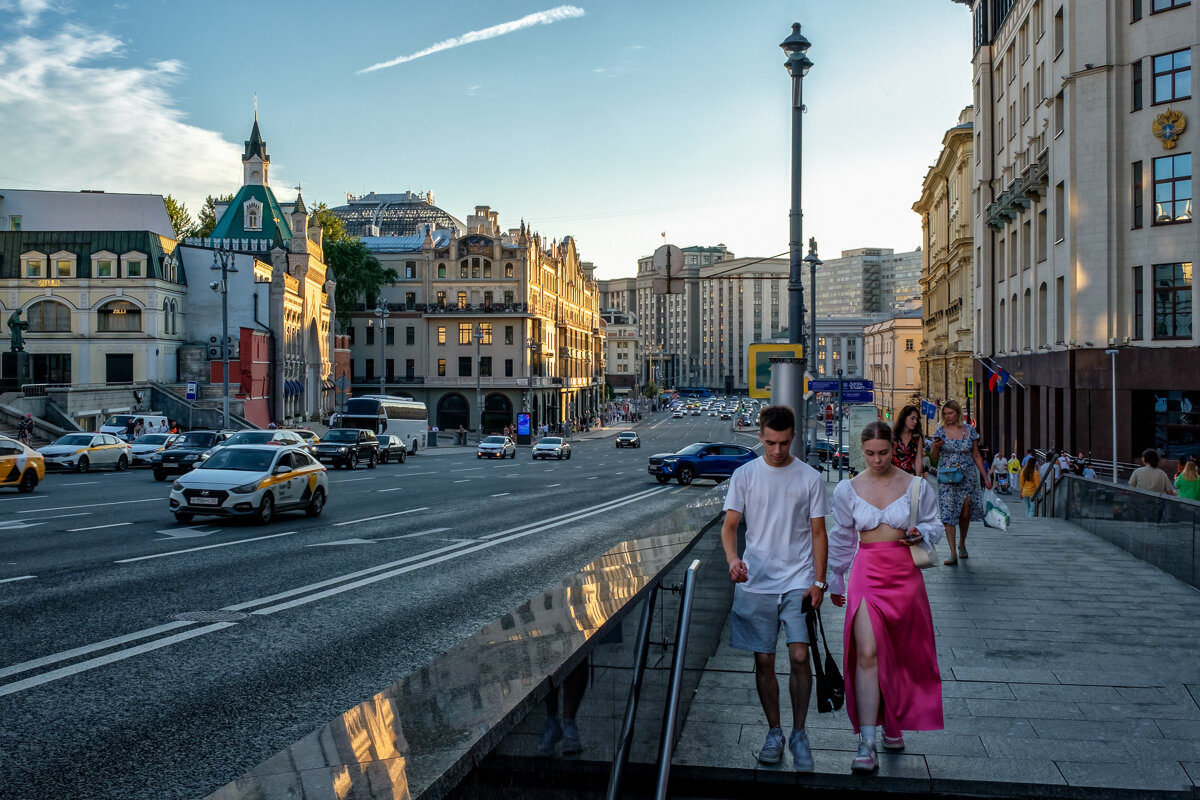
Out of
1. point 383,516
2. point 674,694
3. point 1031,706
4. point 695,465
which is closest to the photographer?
point 674,694

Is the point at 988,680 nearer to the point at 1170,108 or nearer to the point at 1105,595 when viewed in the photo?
the point at 1105,595

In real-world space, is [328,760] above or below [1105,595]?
above

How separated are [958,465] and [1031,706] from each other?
5.37m

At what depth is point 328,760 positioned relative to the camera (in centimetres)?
308

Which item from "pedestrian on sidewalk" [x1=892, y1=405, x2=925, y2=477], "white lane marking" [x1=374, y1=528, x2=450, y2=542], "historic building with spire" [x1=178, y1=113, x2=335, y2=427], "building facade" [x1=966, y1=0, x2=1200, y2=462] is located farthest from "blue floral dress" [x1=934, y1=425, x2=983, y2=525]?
"historic building with spire" [x1=178, y1=113, x2=335, y2=427]

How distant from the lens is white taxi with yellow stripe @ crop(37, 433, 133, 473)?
118 ft

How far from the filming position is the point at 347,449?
44156mm

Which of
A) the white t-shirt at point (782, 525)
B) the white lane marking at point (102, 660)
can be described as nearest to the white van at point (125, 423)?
the white lane marking at point (102, 660)

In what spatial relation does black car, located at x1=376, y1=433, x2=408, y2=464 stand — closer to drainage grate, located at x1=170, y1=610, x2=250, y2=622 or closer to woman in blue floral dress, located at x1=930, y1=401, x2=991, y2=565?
drainage grate, located at x1=170, y1=610, x2=250, y2=622

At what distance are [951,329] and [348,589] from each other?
5937cm

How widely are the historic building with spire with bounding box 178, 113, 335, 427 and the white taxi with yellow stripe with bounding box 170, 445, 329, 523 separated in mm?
41059

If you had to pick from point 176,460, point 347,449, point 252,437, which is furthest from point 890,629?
point 347,449

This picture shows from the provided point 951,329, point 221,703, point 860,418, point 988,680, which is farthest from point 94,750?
point 951,329

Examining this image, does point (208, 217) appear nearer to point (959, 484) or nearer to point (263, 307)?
point (263, 307)
